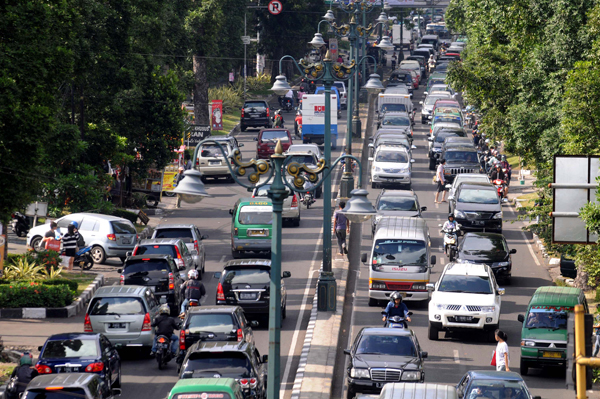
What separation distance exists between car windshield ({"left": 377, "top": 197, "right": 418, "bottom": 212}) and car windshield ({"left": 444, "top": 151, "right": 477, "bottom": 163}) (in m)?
9.94

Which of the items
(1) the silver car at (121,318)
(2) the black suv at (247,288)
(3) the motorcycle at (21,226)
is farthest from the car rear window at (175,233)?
(1) the silver car at (121,318)

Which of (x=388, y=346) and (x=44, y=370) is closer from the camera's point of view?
(x=44, y=370)

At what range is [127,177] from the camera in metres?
41.2

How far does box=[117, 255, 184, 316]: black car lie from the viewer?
24.6 m

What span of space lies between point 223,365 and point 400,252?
1111 centimetres

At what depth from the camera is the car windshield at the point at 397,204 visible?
112ft

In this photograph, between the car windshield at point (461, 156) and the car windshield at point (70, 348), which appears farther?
the car windshield at point (461, 156)

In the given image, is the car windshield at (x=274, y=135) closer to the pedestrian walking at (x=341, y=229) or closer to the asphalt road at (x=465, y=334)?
the asphalt road at (x=465, y=334)

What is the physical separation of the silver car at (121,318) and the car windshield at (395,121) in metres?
35.4

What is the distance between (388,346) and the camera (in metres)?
19.3

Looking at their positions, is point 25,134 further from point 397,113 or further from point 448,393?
point 397,113

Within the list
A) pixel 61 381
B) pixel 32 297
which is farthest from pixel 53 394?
pixel 32 297

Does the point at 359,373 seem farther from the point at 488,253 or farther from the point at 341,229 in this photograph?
the point at 341,229

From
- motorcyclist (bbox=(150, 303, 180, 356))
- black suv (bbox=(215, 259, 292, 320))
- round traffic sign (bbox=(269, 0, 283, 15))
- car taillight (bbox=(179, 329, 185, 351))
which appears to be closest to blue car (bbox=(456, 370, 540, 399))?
car taillight (bbox=(179, 329, 185, 351))
